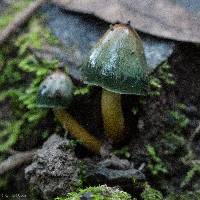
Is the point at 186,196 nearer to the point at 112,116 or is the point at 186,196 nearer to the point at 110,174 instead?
the point at 110,174

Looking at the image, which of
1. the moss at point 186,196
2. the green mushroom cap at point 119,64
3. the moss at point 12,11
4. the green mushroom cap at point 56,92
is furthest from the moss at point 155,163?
the moss at point 12,11

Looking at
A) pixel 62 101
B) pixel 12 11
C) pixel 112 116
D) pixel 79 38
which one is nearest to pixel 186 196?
pixel 112 116

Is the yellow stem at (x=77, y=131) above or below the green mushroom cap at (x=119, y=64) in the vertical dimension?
below

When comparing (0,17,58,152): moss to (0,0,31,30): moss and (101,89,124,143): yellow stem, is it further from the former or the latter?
(101,89,124,143): yellow stem

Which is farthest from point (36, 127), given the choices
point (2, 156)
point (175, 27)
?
point (175, 27)

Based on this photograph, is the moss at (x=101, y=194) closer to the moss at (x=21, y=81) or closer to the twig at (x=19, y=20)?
the moss at (x=21, y=81)

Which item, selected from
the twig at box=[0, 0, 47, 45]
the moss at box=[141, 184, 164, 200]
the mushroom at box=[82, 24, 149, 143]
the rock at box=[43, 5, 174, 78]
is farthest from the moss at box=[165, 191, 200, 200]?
the twig at box=[0, 0, 47, 45]

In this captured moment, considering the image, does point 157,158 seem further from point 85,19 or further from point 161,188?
point 85,19
